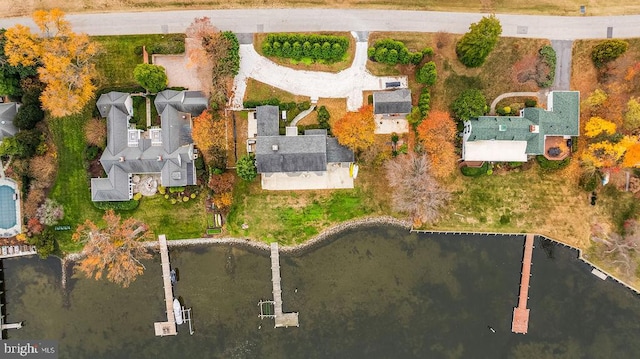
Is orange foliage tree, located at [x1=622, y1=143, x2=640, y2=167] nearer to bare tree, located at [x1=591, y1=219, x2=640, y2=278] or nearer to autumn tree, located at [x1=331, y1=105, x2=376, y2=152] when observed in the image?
bare tree, located at [x1=591, y1=219, x2=640, y2=278]

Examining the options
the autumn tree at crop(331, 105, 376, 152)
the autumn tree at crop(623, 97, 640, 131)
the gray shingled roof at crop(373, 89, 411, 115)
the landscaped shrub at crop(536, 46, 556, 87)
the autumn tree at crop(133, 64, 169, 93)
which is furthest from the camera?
the landscaped shrub at crop(536, 46, 556, 87)

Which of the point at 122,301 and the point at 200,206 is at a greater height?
the point at 200,206

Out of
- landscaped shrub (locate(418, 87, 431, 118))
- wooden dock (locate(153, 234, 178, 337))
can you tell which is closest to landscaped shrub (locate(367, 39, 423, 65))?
landscaped shrub (locate(418, 87, 431, 118))

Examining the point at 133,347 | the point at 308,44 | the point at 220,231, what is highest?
the point at 308,44

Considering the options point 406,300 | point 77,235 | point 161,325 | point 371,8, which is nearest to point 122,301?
point 161,325

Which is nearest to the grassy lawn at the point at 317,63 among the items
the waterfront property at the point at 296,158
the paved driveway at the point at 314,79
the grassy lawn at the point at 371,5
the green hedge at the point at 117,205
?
the paved driveway at the point at 314,79

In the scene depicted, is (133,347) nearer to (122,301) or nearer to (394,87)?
(122,301)
